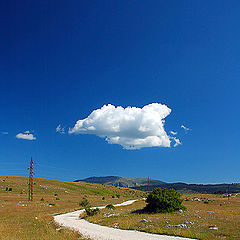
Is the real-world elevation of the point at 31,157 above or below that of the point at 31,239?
above

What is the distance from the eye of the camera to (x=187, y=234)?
19.1 m

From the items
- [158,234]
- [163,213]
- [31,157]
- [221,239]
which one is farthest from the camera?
[31,157]

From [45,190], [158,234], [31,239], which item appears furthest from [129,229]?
[45,190]

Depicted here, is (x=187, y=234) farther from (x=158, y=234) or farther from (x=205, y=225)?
(x=205, y=225)

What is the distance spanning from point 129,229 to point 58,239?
8822 millimetres

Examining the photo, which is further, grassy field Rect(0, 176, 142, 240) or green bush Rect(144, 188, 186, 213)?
green bush Rect(144, 188, 186, 213)

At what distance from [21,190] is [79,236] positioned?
76.9 meters

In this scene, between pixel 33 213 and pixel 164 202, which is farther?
pixel 33 213

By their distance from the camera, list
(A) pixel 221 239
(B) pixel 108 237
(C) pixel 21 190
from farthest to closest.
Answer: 1. (C) pixel 21 190
2. (B) pixel 108 237
3. (A) pixel 221 239

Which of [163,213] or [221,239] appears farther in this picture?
[163,213]

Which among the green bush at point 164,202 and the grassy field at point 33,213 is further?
the green bush at point 164,202

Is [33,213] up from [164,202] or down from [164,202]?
down

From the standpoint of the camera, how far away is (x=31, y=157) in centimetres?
6806

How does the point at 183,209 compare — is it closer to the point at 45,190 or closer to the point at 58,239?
the point at 58,239
